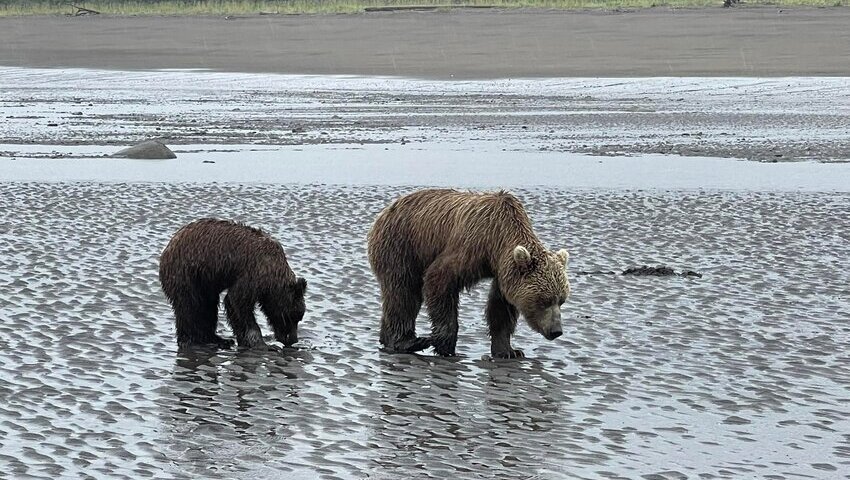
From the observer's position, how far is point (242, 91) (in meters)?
36.2

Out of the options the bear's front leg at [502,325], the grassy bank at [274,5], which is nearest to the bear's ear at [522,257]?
the bear's front leg at [502,325]

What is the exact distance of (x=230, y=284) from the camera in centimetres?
958

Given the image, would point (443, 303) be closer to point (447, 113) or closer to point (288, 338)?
point (288, 338)

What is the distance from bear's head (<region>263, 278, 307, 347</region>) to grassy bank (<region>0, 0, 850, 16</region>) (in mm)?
46574

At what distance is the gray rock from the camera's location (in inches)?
847

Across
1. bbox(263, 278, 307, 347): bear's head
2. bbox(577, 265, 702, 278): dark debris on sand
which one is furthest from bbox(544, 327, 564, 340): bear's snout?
bbox(577, 265, 702, 278): dark debris on sand

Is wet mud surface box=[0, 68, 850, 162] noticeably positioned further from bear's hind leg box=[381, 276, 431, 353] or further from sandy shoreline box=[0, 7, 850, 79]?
bear's hind leg box=[381, 276, 431, 353]

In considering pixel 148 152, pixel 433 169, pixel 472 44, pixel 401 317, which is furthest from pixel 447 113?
pixel 401 317

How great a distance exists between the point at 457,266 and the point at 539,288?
1.99 feet

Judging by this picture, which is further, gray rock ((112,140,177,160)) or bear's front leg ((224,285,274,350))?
gray rock ((112,140,177,160))

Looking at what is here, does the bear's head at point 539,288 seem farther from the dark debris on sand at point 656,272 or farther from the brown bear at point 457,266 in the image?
the dark debris on sand at point 656,272

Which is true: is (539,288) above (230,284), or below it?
above

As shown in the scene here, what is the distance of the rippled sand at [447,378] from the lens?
6977 mm

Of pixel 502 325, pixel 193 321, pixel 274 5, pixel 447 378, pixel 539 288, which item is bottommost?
pixel 447 378
